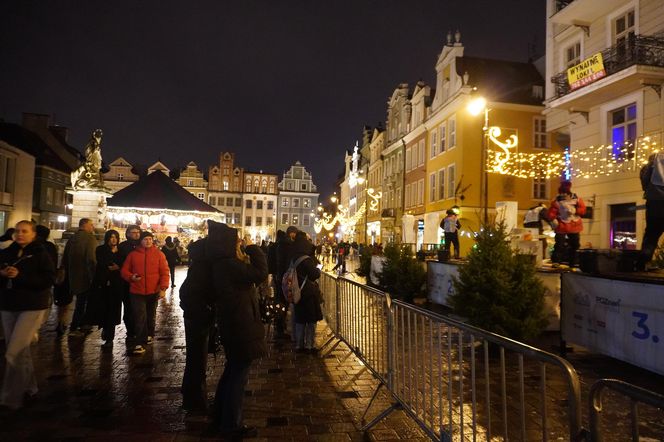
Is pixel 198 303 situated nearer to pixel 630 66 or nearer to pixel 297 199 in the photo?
pixel 630 66

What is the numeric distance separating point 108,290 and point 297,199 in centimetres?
7754

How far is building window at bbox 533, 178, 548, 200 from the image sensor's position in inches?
1203

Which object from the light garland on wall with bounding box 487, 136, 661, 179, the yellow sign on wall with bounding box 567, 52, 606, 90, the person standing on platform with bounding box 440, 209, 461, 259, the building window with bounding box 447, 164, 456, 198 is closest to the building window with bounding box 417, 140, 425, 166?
the building window with bounding box 447, 164, 456, 198

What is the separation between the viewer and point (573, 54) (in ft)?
64.1

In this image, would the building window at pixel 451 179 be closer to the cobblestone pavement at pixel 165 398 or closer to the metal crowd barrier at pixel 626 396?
the cobblestone pavement at pixel 165 398

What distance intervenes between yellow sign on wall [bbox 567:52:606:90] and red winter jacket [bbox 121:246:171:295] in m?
15.4

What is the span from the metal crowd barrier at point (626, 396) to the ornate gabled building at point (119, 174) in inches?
3081

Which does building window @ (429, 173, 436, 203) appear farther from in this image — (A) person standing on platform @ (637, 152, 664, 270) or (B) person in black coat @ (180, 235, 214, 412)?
(B) person in black coat @ (180, 235, 214, 412)

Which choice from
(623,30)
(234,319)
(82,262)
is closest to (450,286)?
(82,262)

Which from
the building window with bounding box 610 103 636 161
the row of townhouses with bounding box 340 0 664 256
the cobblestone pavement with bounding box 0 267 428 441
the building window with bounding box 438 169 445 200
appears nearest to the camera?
the cobblestone pavement with bounding box 0 267 428 441

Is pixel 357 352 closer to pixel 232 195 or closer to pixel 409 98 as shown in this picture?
pixel 409 98

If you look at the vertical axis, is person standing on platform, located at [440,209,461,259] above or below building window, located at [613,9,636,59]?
below

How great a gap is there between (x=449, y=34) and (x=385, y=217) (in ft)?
55.7

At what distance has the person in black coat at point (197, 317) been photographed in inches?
185
